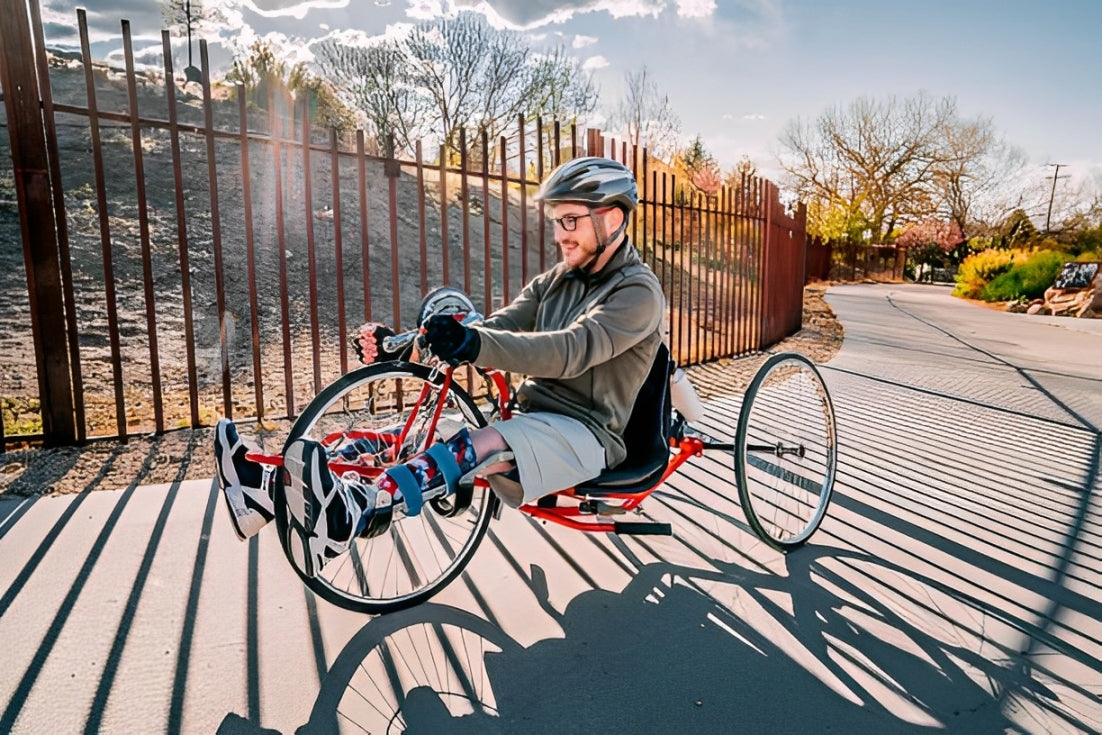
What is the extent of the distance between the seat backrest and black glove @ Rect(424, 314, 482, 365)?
0.85 metres

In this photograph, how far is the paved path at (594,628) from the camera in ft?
6.84

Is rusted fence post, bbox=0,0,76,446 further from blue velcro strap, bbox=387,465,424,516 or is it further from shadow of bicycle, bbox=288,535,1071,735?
blue velcro strap, bbox=387,465,424,516

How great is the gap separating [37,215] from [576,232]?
10.8ft

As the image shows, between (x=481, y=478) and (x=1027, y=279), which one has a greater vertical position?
(x=1027, y=279)

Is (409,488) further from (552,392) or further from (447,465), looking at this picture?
(552,392)

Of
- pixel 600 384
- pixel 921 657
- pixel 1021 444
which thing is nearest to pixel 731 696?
pixel 921 657

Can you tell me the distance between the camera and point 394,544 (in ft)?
10.1

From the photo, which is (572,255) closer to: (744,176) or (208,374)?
(208,374)

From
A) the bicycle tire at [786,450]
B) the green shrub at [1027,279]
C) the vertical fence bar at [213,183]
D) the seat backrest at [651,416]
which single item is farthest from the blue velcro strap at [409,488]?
the green shrub at [1027,279]

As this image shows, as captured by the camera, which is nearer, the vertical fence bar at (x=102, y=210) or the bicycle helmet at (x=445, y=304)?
the bicycle helmet at (x=445, y=304)

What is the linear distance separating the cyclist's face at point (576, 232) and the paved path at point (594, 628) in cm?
126

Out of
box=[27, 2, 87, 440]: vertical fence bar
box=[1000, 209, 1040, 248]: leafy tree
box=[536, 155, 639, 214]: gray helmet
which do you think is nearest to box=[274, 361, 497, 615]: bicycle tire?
box=[536, 155, 639, 214]: gray helmet

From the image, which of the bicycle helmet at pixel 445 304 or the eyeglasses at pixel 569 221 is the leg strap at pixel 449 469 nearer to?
the bicycle helmet at pixel 445 304

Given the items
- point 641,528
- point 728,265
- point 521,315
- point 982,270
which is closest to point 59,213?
point 521,315
